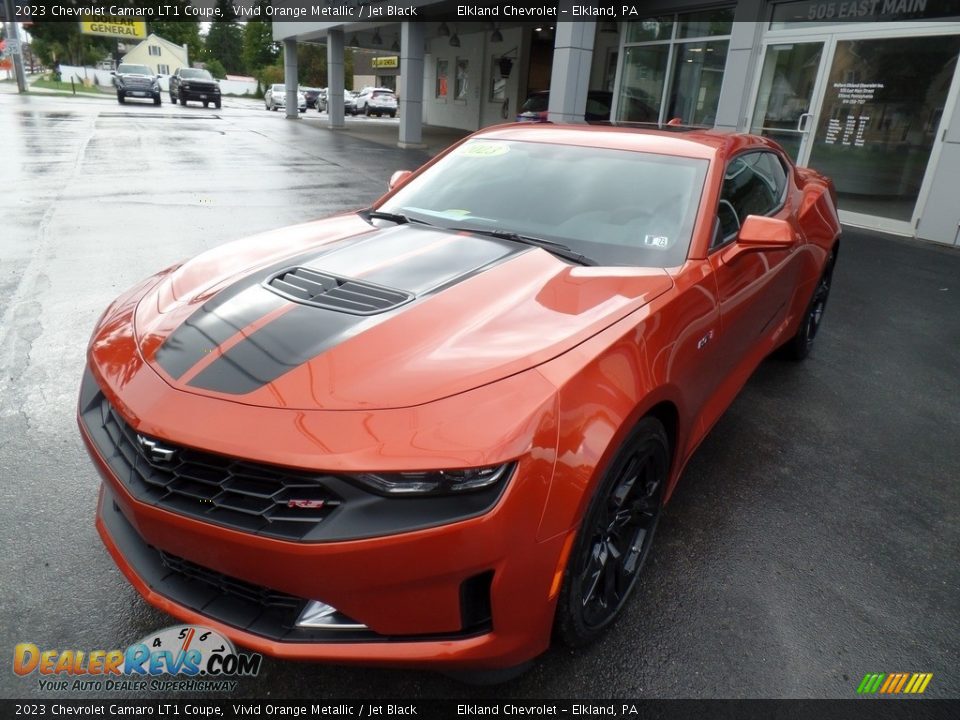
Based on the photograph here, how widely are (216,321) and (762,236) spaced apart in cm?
203

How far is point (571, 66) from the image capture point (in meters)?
12.1

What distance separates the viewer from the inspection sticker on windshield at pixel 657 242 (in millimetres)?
2621

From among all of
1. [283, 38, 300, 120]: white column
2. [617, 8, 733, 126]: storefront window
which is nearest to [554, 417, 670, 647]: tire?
[617, 8, 733, 126]: storefront window

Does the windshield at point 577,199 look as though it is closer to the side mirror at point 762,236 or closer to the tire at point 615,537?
the side mirror at point 762,236

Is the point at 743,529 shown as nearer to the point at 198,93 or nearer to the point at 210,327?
the point at 210,327

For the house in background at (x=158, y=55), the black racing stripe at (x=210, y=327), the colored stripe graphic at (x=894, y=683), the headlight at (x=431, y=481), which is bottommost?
the colored stripe graphic at (x=894, y=683)

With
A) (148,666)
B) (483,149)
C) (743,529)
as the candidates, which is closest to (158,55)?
(483,149)

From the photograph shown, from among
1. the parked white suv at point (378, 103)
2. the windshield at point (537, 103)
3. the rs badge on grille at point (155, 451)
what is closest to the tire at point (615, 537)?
the rs badge on grille at point (155, 451)

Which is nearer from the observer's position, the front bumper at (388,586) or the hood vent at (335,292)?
the front bumper at (388,586)

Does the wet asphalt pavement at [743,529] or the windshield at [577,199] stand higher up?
the windshield at [577,199]

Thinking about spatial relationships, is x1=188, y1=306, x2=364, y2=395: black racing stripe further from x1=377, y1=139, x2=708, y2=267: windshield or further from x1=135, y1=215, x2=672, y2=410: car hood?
x1=377, y1=139, x2=708, y2=267: windshield

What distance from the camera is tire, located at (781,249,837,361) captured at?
14.5 feet

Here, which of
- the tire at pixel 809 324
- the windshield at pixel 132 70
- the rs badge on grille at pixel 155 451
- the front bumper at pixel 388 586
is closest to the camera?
the front bumper at pixel 388 586

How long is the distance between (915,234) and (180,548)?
10131mm
